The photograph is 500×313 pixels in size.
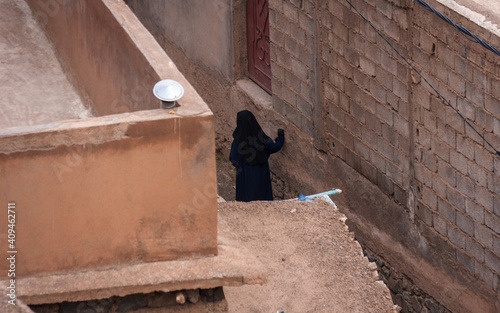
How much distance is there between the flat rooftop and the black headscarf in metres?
1.78

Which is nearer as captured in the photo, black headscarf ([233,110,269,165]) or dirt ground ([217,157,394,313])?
dirt ground ([217,157,394,313])

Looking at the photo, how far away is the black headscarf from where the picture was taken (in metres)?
8.37

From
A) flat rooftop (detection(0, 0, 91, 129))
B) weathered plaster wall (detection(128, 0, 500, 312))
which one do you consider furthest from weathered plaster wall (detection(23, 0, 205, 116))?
weathered plaster wall (detection(128, 0, 500, 312))

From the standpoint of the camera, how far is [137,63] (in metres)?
5.41

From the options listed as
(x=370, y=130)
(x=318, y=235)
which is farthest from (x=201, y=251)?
(x=370, y=130)

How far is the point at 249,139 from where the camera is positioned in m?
8.43

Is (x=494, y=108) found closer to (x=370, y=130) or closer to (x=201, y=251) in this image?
(x=370, y=130)

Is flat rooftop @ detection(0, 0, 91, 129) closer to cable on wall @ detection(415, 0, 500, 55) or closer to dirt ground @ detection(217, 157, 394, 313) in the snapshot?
dirt ground @ detection(217, 157, 394, 313)

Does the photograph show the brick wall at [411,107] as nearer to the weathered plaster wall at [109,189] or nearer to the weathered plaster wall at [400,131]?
the weathered plaster wall at [400,131]

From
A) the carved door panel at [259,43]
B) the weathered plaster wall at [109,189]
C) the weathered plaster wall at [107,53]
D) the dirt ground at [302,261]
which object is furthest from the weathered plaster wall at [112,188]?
the carved door panel at [259,43]

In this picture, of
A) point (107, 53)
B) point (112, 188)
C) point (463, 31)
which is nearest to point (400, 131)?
point (463, 31)

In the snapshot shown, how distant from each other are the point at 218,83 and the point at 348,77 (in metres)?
3.09

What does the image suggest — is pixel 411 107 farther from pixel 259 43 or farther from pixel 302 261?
pixel 259 43

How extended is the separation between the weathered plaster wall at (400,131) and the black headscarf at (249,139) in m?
0.66
